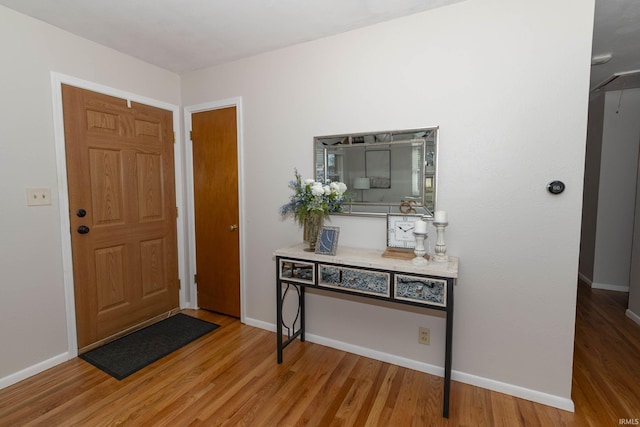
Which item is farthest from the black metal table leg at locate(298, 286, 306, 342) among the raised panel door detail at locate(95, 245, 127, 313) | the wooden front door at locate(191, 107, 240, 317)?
the raised panel door detail at locate(95, 245, 127, 313)

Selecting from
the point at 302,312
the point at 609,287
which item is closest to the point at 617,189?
the point at 609,287

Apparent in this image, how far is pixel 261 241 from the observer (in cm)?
278

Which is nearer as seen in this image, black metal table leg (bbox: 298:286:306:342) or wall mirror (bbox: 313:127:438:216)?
wall mirror (bbox: 313:127:438:216)

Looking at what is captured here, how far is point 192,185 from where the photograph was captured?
10.3 ft

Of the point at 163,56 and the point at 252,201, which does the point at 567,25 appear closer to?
the point at 252,201

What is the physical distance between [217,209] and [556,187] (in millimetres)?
2658

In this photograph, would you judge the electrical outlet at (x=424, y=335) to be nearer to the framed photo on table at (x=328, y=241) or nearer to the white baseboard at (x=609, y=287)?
the framed photo on table at (x=328, y=241)

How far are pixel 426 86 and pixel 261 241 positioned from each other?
180cm

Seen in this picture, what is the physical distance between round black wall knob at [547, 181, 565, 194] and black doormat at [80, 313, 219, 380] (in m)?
2.79

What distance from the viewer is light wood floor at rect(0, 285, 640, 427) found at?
5.70ft

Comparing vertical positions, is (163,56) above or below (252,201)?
above

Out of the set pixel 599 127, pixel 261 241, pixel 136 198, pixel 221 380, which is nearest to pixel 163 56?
pixel 136 198

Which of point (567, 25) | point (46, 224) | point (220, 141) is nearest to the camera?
point (567, 25)

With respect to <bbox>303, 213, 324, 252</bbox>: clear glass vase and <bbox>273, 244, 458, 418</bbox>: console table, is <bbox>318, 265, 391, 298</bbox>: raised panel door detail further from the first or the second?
<bbox>303, 213, 324, 252</bbox>: clear glass vase
